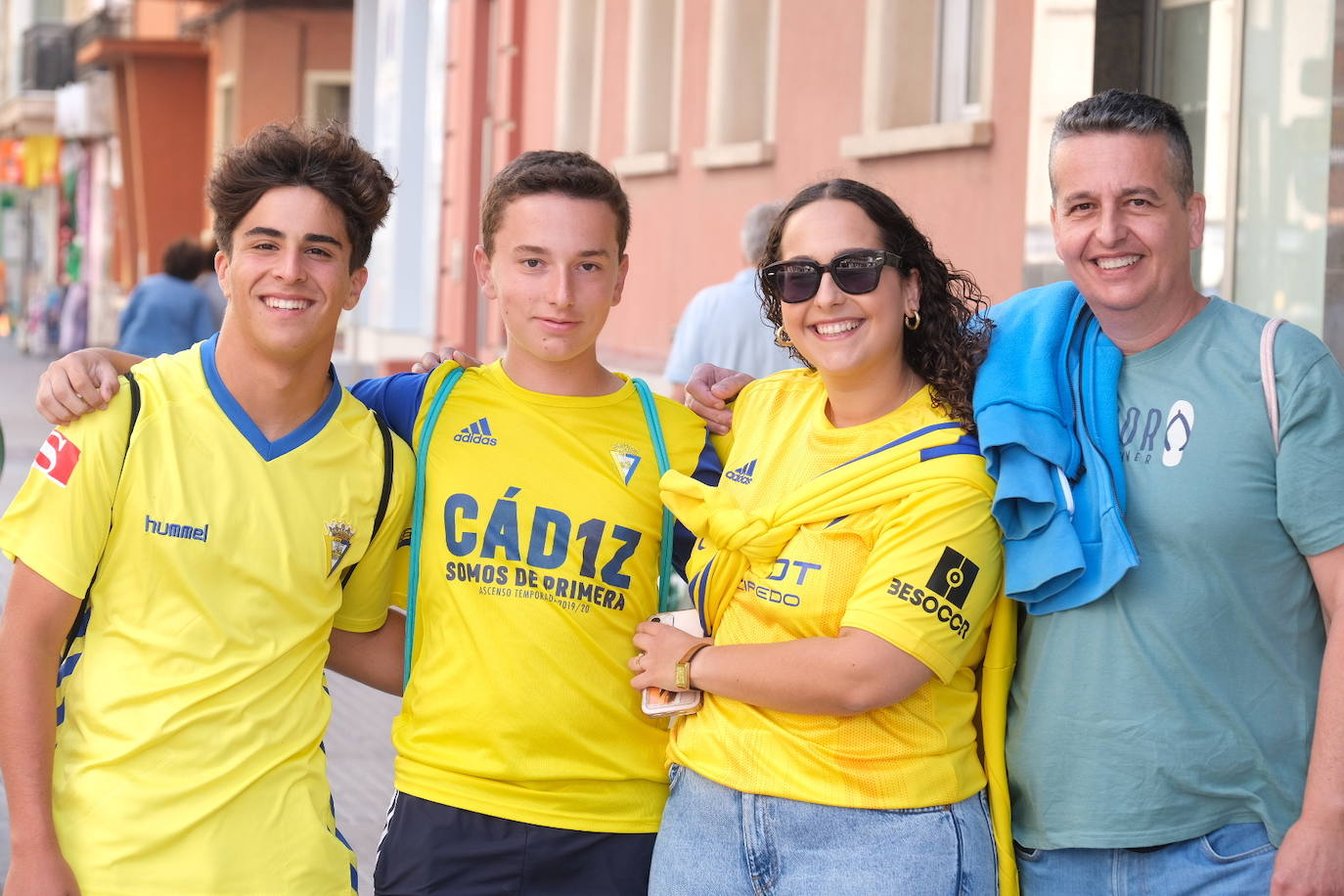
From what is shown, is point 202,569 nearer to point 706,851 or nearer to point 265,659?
point 265,659

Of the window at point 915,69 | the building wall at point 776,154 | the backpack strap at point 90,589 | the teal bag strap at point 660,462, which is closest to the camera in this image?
the backpack strap at point 90,589

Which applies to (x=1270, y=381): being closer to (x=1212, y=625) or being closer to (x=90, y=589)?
(x=1212, y=625)

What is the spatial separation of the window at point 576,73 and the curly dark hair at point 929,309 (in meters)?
10.6

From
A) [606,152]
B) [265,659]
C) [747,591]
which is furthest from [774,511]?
[606,152]

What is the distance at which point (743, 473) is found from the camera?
10.5ft

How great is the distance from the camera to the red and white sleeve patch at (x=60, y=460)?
289cm

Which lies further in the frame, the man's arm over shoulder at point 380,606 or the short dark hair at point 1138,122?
the man's arm over shoulder at point 380,606

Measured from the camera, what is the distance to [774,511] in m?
3.00

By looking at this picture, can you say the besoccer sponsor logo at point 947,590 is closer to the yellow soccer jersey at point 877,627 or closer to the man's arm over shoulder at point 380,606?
the yellow soccer jersey at point 877,627

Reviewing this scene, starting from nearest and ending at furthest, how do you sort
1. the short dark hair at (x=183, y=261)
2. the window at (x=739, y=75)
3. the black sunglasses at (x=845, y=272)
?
the black sunglasses at (x=845, y=272), the window at (x=739, y=75), the short dark hair at (x=183, y=261)

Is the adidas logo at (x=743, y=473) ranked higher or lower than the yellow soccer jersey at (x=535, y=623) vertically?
higher

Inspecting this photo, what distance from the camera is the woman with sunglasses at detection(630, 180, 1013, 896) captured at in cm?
285

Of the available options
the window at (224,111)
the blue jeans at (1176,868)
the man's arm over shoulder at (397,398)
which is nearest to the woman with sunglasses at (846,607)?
the blue jeans at (1176,868)

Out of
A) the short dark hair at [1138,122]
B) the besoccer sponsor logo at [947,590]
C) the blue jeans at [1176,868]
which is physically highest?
the short dark hair at [1138,122]
